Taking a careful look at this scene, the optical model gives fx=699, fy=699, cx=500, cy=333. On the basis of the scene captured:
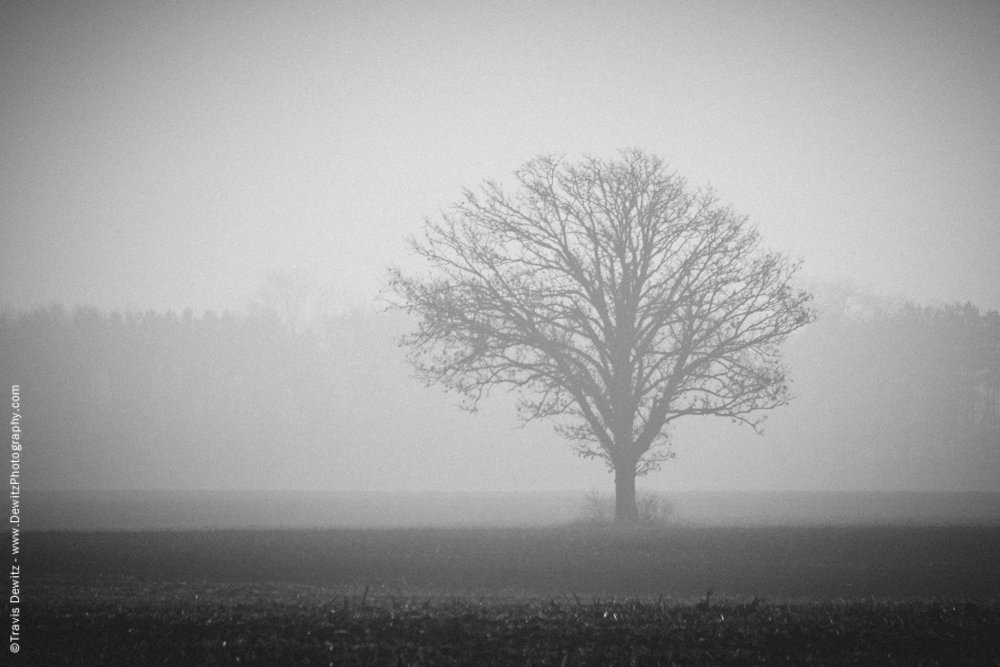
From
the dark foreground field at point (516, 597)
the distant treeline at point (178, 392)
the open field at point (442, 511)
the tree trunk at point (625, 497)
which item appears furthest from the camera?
the distant treeline at point (178, 392)

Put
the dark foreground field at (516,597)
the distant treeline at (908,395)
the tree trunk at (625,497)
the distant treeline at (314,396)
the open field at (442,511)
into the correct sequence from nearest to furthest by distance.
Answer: the dark foreground field at (516,597), the tree trunk at (625,497), the open field at (442,511), the distant treeline at (908,395), the distant treeline at (314,396)

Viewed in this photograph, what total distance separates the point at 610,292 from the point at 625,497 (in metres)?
6.88

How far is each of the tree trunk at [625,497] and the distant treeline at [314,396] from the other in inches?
2009

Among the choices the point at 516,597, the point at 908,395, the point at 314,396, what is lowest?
the point at 516,597

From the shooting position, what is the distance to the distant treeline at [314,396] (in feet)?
210

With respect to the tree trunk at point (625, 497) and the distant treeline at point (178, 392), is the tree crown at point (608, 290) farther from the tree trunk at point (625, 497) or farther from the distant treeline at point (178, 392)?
the distant treeline at point (178, 392)

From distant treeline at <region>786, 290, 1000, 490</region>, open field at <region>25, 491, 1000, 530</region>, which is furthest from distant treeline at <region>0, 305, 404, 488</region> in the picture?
distant treeline at <region>786, 290, 1000, 490</region>

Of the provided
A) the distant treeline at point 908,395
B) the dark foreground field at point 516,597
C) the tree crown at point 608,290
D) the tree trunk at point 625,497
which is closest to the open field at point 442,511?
the tree trunk at point 625,497

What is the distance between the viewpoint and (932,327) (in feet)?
216

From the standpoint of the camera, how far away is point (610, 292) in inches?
945

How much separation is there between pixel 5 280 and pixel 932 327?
13262 cm

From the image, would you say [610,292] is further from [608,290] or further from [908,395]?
[908,395]

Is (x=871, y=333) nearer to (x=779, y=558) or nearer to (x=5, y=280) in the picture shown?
(x=779, y=558)

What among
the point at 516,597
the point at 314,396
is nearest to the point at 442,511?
the point at 516,597
